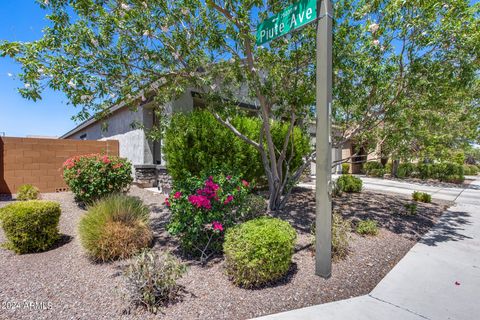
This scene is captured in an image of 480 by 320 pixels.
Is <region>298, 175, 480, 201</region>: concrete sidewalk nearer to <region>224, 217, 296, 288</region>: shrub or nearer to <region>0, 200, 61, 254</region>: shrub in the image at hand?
<region>224, 217, 296, 288</region>: shrub

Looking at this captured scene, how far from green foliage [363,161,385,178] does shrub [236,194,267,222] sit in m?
16.5

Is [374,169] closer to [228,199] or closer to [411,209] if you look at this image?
[411,209]

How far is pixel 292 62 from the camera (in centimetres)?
546

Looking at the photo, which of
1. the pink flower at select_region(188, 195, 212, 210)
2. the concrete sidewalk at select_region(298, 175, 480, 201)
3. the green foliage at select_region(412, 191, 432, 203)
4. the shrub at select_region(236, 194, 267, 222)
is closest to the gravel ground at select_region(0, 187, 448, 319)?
the shrub at select_region(236, 194, 267, 222)

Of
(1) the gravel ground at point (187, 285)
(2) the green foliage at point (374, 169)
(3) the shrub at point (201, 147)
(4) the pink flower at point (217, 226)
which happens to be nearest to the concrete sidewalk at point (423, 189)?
(2) the green foliage at point (374, 169)

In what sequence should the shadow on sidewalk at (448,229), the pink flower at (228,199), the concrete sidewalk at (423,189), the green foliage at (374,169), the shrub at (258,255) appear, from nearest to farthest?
the shrub at (258,255) < the pink flower at (228,199) < the shadow on sidewalk at (448,229) < the concrete sidewalk at (423,189) < the green foliage at (374,169)

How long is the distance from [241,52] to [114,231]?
4.41 metres

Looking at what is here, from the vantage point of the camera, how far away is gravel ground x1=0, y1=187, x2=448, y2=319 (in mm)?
2645

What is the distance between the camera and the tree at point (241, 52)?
14.2 ft

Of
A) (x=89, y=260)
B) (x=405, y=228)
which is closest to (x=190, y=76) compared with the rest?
(x=89, y=260)

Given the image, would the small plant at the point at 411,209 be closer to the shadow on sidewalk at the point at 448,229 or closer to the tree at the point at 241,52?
the shadow on sidewalk at the point at 448,229

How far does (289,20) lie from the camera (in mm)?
3387

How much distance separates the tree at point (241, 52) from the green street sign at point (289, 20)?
31.3 inches

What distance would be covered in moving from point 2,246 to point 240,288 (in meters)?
4.37
